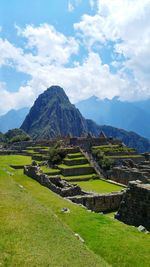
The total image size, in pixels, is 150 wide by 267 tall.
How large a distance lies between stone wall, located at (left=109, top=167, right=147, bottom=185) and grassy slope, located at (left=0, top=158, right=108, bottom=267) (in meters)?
30.6

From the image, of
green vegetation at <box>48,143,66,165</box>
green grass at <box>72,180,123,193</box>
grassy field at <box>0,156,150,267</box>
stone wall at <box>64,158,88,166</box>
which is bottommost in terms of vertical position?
grassy field at <box>0,156,150,267</box>

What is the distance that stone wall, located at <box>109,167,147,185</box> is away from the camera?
1783 inches

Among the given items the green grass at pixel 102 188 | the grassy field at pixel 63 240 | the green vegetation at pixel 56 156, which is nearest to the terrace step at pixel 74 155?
the green vegetation at pixel 56 156

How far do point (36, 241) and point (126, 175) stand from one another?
3949cm

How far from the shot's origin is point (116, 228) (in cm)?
1299

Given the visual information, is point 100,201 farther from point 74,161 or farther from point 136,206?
point 74,161

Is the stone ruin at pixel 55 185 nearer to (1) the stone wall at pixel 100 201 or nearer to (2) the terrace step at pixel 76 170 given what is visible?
(1) the stone wall at pixel 100 201

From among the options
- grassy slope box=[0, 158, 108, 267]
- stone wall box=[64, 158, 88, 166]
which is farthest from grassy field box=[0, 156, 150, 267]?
stone wall box=[64, 158, 88, 166]

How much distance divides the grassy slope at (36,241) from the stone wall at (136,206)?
3.88m

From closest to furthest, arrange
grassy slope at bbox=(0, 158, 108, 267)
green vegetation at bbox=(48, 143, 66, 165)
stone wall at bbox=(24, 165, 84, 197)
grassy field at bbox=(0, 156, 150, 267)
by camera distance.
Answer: grassy slope at bbox=(0, 158, 108, 267)
grassy field at bbox=(0, 156, 150, 267)
stone wall at bbox=(24, 165, 84, 197)
green vegetation at bbox=(48, 143, 66, 165)

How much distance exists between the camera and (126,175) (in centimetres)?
4878

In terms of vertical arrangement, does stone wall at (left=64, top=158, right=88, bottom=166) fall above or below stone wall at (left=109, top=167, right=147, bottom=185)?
above

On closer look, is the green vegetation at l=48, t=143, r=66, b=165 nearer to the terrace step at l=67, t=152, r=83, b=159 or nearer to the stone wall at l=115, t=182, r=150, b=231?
the terrace step at l=67, t=152, r=83, b=159

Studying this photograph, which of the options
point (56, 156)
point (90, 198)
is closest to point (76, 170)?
point (56, 156)
